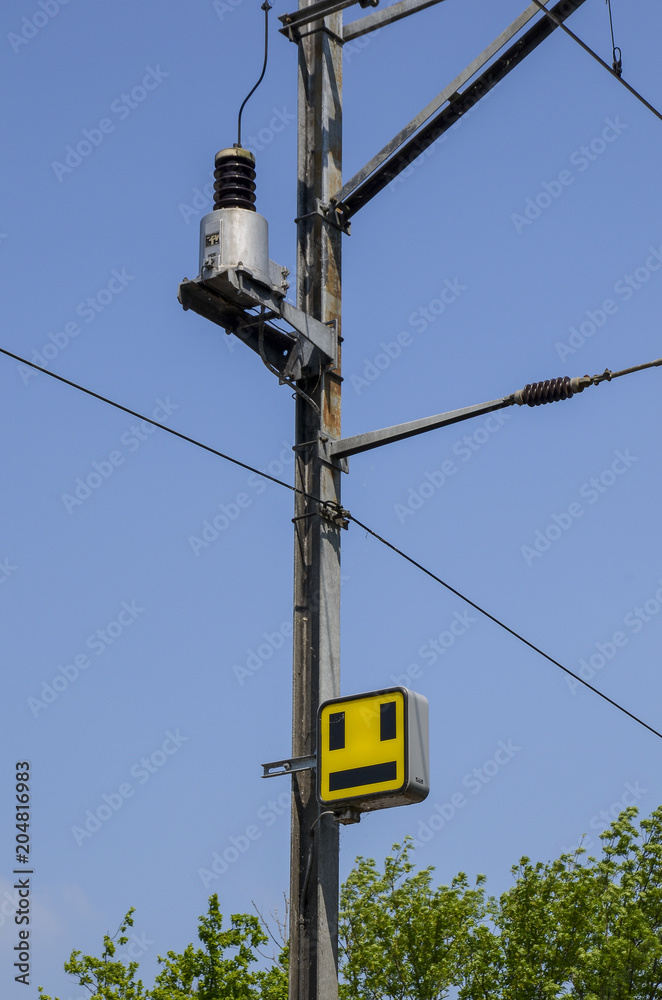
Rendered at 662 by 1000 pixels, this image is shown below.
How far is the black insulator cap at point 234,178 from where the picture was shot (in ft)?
28.3

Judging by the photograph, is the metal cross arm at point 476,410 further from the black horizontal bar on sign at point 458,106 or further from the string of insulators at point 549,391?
the black horizontal bar on sign at point 458,106

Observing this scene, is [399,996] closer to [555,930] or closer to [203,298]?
[555,930]

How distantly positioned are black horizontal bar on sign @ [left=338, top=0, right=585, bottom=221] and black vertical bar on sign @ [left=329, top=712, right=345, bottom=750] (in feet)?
11.4

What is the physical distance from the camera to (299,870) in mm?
7633

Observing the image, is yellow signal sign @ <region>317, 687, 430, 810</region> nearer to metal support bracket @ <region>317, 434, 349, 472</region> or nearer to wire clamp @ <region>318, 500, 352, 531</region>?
wire clamp @ <region>318, 500, 352, 531</region>

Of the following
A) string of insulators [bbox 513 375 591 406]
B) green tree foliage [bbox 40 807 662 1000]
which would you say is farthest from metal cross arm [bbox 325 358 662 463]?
green tree foliage [bbox 40 807 662 1000]

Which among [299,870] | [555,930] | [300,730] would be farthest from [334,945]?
[555,930]

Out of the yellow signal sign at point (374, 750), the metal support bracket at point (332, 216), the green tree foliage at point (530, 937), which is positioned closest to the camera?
the yellow signal sign at point (374, 750)

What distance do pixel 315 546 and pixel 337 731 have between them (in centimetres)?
122

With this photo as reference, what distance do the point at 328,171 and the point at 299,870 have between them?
442 centimetres

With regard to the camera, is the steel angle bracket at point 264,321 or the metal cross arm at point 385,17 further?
the metal cross arm at point 385,17

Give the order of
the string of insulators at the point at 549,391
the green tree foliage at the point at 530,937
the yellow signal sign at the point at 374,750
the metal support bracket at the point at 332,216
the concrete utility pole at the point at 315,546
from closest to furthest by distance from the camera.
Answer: the yellow signal sign at the point at 374,750, the concrete utility pole at the point at 315,546, the string of insulators at the point at 549,391, the metal support bracket at the point at 332,216, the green tree foliage at the point at 530,937

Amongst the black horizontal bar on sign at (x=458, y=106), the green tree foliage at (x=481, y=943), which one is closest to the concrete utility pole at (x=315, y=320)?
the black horizontal bar on sign at (x=458, y=106)

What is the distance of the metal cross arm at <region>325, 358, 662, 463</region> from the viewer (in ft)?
27.1
